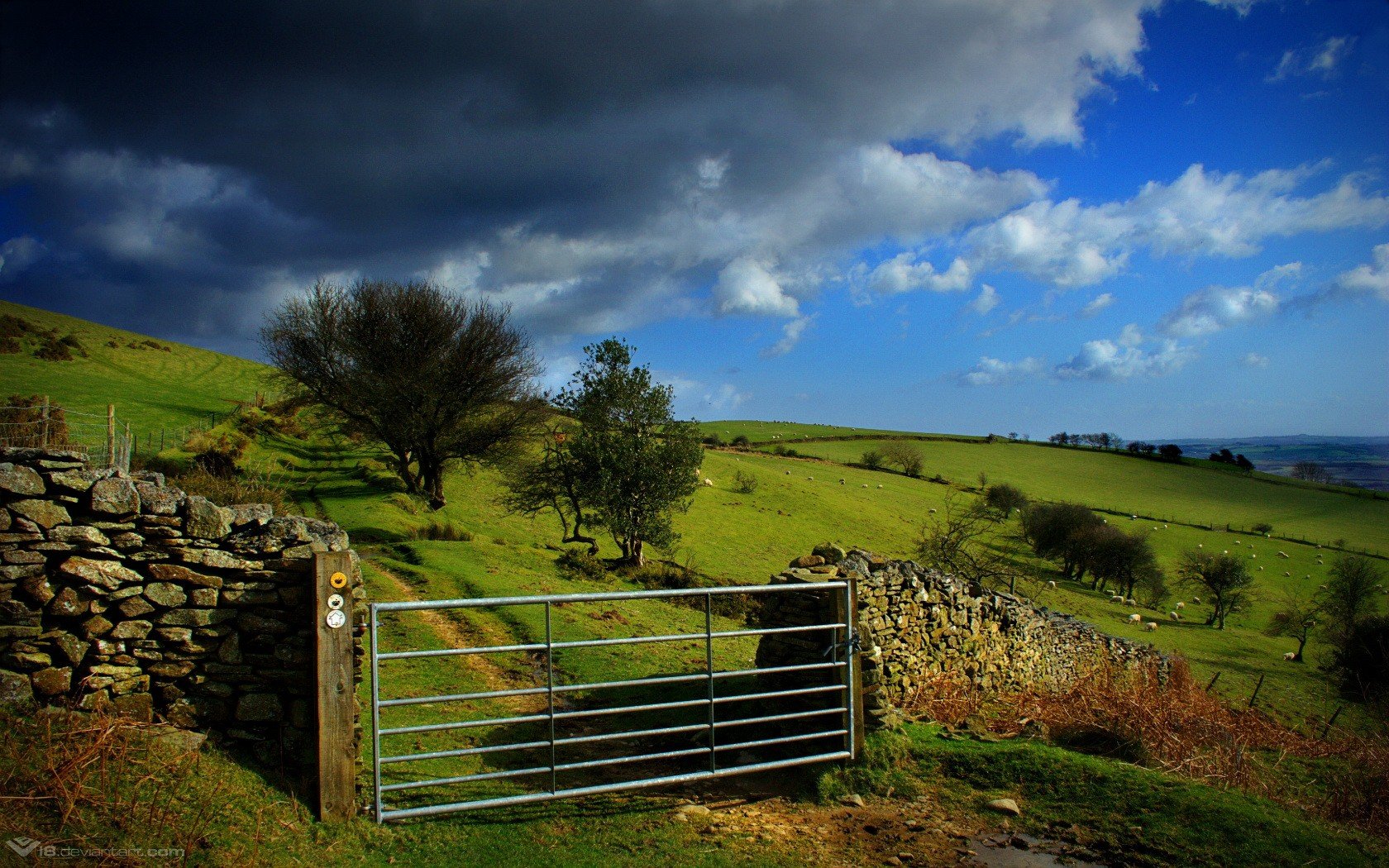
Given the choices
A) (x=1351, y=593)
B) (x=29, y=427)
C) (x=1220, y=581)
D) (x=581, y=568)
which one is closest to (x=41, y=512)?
(x=581, y=568)

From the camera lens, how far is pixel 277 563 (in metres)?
5.80

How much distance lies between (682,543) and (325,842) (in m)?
26.3

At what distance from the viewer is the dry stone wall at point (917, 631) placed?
330 inches

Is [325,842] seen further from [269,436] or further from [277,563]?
[269,436]

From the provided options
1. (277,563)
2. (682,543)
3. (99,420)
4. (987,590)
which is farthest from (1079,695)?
(99,420)

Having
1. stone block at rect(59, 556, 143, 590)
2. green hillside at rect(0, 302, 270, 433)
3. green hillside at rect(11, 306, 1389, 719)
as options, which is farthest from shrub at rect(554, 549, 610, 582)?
green hillside at rect(0, 302, 270, 433)

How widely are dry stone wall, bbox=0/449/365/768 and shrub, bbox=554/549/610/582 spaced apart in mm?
15186

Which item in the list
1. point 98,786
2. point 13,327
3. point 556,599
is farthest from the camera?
point 13,327

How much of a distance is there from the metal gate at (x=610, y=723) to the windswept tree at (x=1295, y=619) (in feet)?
142

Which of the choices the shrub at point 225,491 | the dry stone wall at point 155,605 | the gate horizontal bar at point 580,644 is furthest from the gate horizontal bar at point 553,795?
the shrub at point 225,491

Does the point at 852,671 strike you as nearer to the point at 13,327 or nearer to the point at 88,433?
the point at 88,433

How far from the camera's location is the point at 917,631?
35.2 feet

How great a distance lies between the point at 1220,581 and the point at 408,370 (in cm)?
4867

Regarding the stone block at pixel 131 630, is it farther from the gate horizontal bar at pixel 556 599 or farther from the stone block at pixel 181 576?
the gate horizontal bar at pixel 556 599
